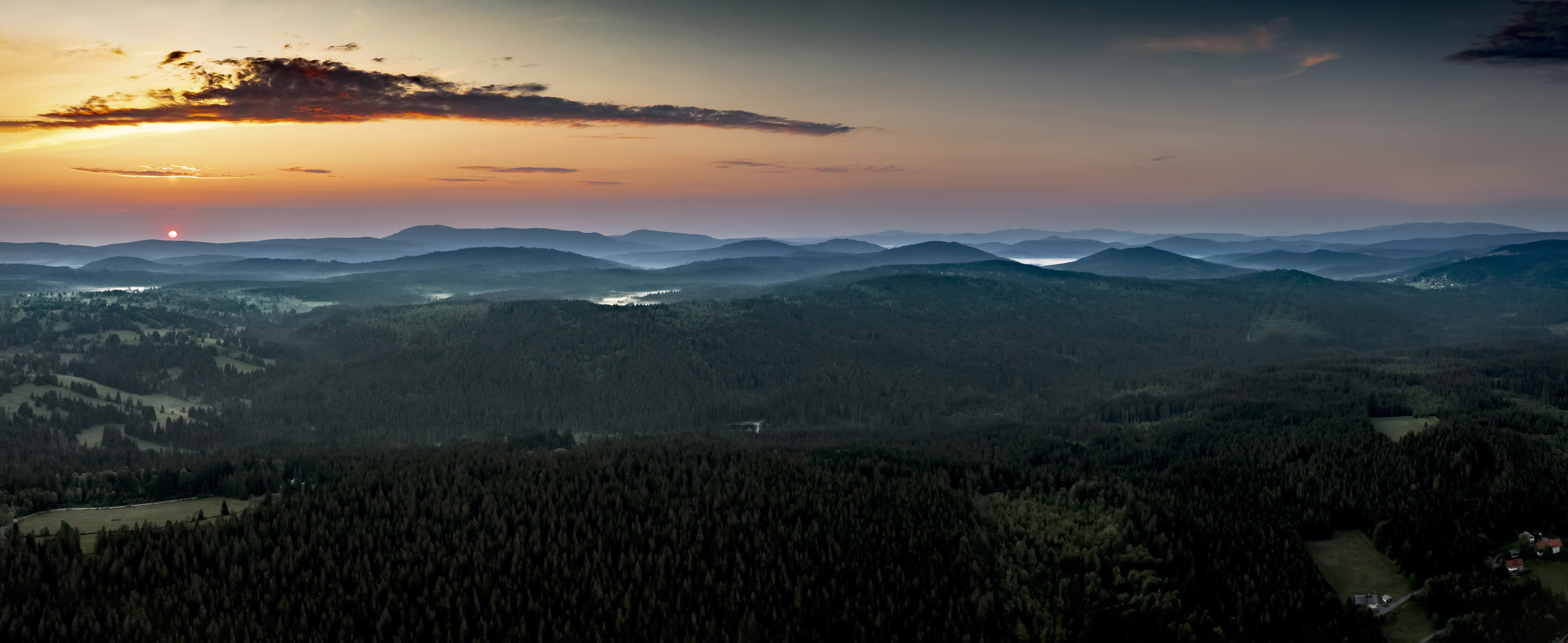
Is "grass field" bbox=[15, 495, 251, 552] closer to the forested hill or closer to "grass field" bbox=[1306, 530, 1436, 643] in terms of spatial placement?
the forested hill

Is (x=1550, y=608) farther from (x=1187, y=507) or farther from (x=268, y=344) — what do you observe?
(x=268, y=344)

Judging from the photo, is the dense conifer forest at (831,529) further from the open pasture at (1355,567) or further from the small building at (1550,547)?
the small building at (1550,547)

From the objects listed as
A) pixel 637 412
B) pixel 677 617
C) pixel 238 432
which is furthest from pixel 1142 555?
pixel 238 432

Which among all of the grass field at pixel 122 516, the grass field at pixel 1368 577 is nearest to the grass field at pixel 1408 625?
the grass field at pixel 1368 577

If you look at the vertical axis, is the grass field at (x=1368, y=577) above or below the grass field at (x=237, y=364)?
below

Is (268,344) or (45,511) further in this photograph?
(268,344)

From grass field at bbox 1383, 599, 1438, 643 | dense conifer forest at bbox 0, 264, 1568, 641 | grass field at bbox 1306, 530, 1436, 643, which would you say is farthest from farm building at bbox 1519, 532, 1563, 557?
grass field at bbox 1383, 599, 1438, 643
